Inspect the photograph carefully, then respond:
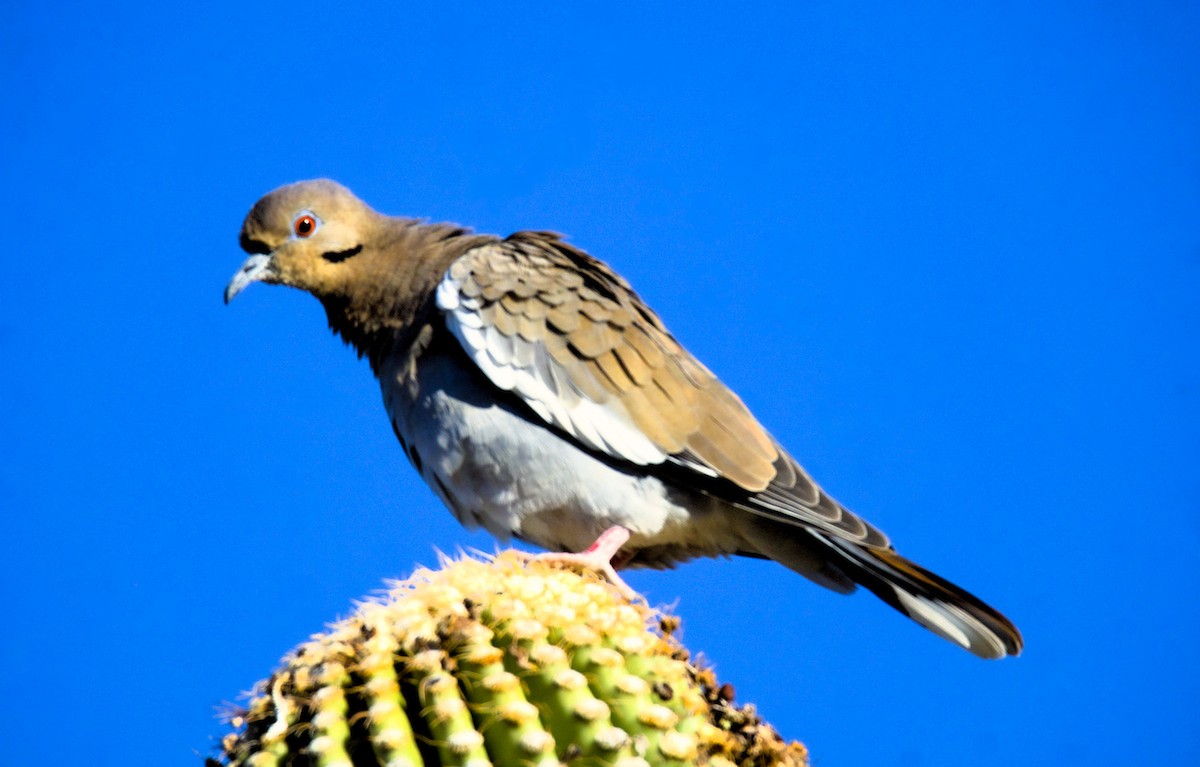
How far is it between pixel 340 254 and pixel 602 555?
69.4 inches

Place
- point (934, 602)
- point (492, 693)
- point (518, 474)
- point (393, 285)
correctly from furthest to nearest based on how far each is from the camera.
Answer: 1. point (393, 285)
2. point (518, 474)
3. point (934, 602)
4. point (492, 693)

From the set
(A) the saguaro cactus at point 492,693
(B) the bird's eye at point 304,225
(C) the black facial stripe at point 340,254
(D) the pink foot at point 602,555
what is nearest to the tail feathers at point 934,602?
(D) the pink foot at point 602,555

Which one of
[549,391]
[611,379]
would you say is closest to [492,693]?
[549,391]

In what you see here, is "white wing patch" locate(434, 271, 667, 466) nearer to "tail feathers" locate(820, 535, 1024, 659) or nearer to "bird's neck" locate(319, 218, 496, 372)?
"bird's neck" locate(319, 218, 496, 372)

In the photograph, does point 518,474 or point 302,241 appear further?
point 302,241

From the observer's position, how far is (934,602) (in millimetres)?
4004

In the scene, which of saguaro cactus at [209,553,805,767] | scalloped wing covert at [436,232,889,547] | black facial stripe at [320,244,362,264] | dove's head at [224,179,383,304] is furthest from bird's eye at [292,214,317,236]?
saguaro cactus at [209,553,805,767]

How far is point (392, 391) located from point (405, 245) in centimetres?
72

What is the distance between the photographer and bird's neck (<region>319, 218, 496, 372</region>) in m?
4.73

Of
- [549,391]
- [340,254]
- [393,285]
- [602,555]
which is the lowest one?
[602,555]

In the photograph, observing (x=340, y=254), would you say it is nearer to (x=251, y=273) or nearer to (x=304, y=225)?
(x=304, y=225)

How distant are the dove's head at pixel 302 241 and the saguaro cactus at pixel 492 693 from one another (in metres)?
2.72

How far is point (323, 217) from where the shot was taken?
503 cm

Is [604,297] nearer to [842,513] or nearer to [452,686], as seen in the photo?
[842,513]
